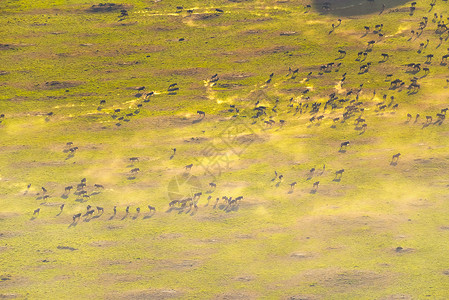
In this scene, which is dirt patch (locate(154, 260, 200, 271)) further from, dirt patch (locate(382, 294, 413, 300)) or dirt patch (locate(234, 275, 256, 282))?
dirt patch (locate(382, 294, 413, 300))

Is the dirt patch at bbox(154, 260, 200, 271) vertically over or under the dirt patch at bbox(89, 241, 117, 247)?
over

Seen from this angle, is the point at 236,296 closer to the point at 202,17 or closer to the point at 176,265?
the point at 176,265

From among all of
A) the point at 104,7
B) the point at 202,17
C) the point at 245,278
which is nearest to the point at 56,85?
the point at 104,7

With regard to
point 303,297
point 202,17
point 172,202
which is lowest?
point 172,202

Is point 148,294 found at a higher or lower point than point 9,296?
higher

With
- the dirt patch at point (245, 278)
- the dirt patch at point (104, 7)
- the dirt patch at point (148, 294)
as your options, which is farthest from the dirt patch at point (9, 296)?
the dirt patch at point (104, 7)

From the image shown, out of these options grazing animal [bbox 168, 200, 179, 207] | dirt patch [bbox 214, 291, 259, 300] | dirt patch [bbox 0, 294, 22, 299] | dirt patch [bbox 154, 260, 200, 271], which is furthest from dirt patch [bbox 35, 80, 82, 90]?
dirt patch [bbox 214, 291, 259, 300]

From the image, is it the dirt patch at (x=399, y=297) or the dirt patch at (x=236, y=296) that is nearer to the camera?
the dirt patch at (x=399, y=297)

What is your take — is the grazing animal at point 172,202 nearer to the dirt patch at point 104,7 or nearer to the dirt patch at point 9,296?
the dirt patch at point 9,296

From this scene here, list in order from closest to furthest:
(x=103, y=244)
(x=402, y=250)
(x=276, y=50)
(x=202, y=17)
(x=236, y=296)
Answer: (x=236, y=296)
(x=402, y=250)
(x=103, y=244)
(x=276, y=50)
(x=202, y=17)

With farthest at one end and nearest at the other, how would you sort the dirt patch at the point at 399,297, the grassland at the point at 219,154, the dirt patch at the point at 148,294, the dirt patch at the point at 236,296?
1. the grassland at the point at 219,154
2. the dirt patch at the point at 148,294
3. the dirt patch at the point at 236,296
4. the dirt patch at the point at 399,297
